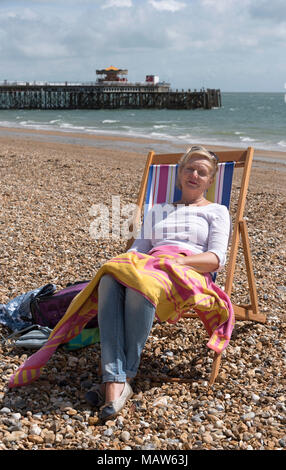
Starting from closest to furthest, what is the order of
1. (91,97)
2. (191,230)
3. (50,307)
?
(191,230), (50,307), (91,97)

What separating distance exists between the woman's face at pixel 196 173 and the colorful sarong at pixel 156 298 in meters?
0.56

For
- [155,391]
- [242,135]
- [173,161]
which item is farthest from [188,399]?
[242,135]

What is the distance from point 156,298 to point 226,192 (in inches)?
51.3

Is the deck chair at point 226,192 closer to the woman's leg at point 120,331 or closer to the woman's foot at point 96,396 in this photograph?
the woman's leg at point 120,331

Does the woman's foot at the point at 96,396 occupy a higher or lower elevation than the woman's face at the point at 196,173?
lower

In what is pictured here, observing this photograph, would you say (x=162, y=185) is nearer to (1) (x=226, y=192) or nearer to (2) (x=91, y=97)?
(1) (x=226, y=192)

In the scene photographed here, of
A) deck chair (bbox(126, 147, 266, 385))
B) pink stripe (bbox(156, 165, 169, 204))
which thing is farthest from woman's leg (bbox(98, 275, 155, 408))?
pink stripe (bbox(156, 165, 169, 204))

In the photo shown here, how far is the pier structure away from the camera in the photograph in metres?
48.4

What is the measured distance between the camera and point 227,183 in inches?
134

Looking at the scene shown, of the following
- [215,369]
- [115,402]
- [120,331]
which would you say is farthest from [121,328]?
[215,369]

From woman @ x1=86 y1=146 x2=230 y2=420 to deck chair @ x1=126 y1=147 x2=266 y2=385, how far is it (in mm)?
225

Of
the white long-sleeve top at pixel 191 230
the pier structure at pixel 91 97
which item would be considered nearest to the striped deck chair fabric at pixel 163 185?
the white long-sleeve top at pixel 191 230

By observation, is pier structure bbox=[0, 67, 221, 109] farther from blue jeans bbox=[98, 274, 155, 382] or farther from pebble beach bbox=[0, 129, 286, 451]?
blue jeans bbox=[98, 274, 155, 382]

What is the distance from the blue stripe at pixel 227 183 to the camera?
11.1 feet
